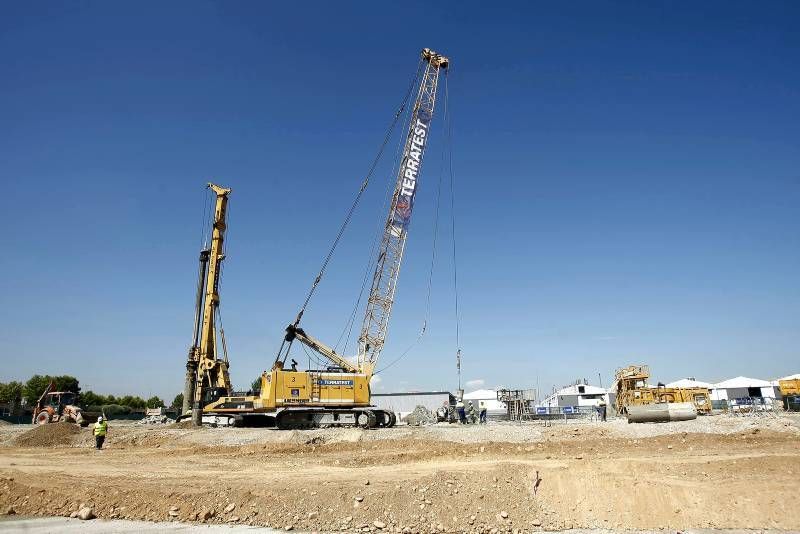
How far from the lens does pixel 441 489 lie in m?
14.1

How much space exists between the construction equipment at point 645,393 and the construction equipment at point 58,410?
40.0m

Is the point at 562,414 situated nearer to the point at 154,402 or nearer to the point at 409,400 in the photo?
the point at 409,400

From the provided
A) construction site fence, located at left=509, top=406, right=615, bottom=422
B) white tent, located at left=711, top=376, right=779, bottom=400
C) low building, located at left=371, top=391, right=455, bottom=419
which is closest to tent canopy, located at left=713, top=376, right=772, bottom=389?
white tent, located at left=711, top=376, right=779, bottom=400

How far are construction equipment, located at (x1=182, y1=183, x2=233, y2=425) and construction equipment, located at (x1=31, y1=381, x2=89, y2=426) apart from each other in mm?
9203

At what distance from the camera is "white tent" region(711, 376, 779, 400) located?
59.8m

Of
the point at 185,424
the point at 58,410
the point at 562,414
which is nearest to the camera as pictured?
the point at 185,424

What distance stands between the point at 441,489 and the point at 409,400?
125ft

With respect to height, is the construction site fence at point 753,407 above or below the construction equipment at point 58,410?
below

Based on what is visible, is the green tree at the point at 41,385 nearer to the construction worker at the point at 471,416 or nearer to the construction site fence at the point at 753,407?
the construction worker at the point at 471,416

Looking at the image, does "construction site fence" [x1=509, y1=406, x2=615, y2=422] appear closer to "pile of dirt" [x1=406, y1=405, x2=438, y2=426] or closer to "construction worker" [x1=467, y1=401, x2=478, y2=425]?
"construction worker" [x1=467, y1=401, x2=478, y2=425]

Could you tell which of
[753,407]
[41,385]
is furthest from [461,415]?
[41,385]

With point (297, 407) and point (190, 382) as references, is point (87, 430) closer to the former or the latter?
point (190, 382)

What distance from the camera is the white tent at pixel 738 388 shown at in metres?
59.8

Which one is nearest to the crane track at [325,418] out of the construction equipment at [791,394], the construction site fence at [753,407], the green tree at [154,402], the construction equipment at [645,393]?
the construction equipment at [645,393]
